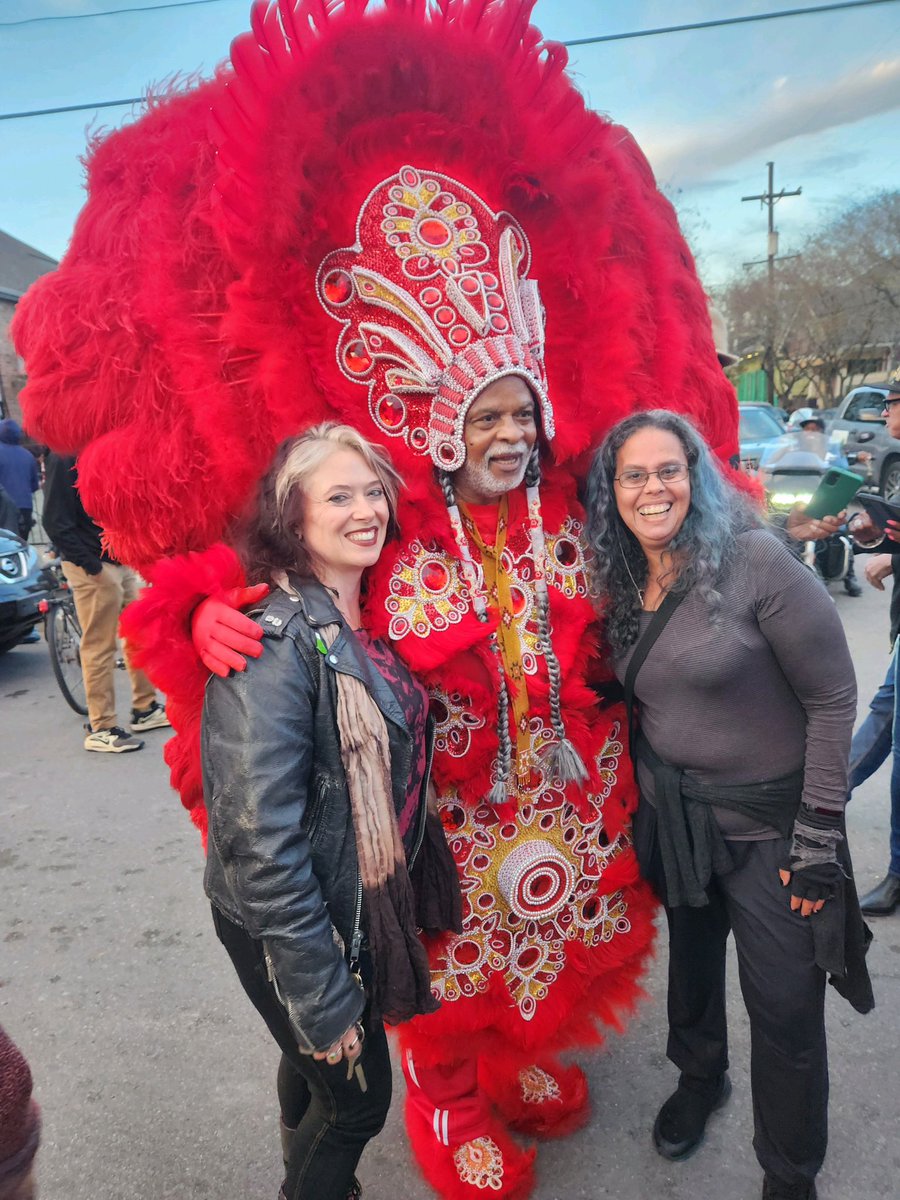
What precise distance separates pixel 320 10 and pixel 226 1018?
2.63m

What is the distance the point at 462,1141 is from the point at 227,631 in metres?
1.38

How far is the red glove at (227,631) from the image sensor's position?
1.29 metres

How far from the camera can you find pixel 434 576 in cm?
165

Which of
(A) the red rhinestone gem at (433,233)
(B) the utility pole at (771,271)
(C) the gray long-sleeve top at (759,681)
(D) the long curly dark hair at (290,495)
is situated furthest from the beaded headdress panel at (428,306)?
(B) the utility pole at (771,271)

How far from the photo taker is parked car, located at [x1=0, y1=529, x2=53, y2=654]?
5812 millimetres

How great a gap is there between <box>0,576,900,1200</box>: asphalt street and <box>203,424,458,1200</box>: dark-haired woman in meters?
0.66

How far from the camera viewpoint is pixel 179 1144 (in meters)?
2.01

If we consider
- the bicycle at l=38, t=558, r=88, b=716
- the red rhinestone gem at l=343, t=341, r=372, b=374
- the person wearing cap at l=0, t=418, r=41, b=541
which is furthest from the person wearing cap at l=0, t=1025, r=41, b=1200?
the person wearing cap at l=0, t=418, r=41, b=541

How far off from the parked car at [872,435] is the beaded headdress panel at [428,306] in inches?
313

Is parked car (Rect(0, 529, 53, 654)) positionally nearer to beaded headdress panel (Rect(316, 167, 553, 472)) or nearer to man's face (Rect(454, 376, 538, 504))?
beaded headdress panel (Rect(316, 167, 553, 472))

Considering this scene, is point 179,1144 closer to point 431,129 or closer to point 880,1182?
point 880,1182

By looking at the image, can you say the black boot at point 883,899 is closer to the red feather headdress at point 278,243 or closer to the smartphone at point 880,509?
the smartphone at point 880,509

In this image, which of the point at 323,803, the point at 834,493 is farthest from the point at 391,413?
the point at 834,493

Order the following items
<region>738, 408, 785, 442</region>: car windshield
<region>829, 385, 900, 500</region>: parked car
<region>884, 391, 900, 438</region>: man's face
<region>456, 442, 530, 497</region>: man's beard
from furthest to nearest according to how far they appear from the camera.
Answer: <region>829, 385, 900, 500</region>: parked car, <region>738, 408, 785, 442</region>: car windshield, <region>884, 391, 900, 438</region>: man's face, <region>456, 442, 530, 497</region>: man's beard
